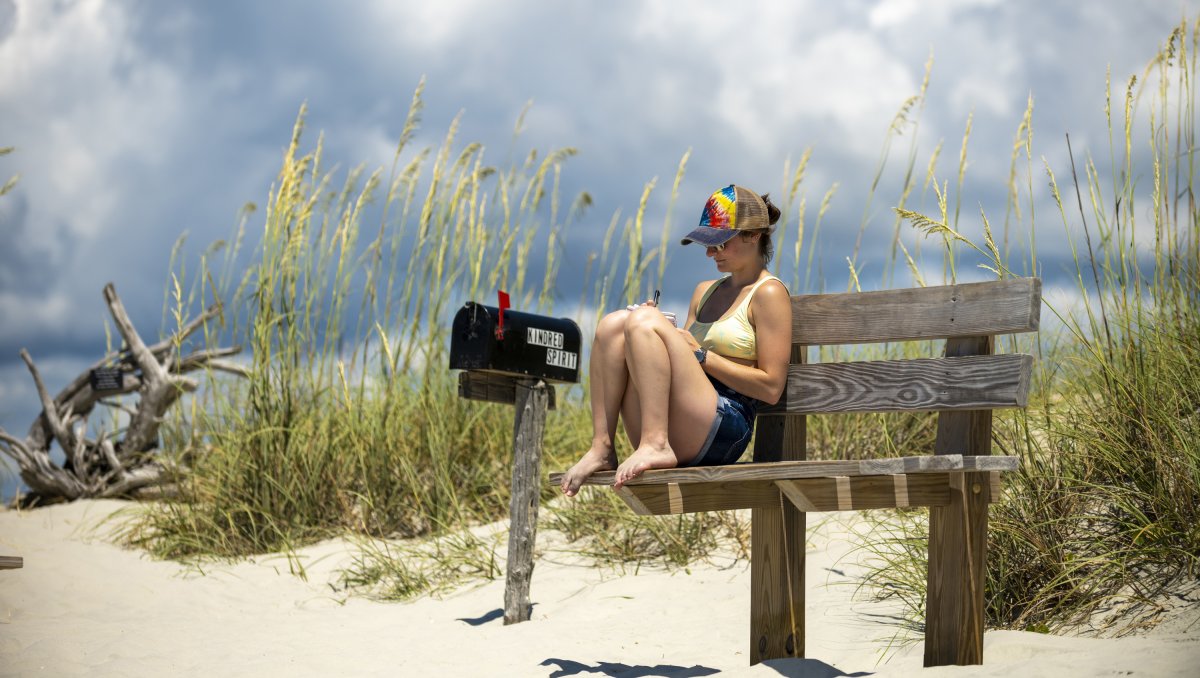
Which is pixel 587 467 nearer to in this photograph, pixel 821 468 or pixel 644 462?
pixel 644 462

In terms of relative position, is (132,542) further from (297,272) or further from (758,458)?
(758,458)

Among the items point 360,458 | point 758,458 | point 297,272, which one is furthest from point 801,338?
point 297,272

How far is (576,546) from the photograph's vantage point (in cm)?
512

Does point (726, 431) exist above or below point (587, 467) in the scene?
above

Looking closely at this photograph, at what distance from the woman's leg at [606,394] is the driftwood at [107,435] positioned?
5.86 metres

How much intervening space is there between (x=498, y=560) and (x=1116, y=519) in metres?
2.75

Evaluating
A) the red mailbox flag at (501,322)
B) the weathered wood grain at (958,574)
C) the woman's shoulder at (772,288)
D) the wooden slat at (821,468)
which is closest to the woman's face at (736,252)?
the woman's shoulder at (772,288)

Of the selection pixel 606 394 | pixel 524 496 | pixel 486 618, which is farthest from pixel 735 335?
pixel 486 618

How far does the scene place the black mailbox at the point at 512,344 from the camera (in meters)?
4.24

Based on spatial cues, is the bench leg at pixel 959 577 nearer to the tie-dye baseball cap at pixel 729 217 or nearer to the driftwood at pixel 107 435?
the tie-dye baseball cap at pixel 729 217

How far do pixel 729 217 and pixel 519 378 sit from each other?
1529mm

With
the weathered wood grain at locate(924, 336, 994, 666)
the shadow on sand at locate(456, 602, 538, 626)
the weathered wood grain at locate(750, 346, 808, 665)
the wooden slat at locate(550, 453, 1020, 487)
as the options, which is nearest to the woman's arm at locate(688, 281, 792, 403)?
the weathered wood grain at locate(750, 346, 808, 665)

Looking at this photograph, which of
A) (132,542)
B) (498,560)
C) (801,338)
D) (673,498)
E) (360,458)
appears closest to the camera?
(673,498)

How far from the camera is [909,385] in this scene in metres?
3.05
